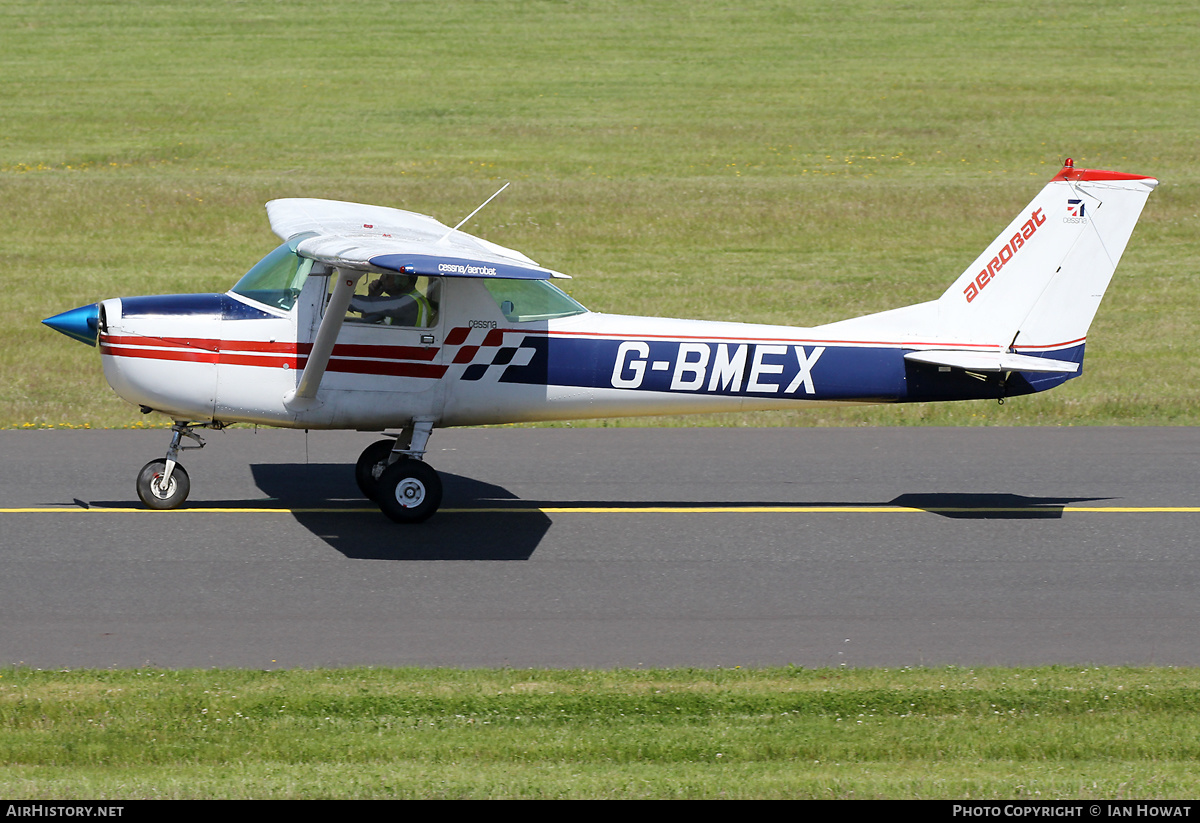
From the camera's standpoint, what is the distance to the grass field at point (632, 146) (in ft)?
66.7

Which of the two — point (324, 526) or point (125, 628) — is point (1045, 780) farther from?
point (324, 526)

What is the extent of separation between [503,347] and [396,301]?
875mm

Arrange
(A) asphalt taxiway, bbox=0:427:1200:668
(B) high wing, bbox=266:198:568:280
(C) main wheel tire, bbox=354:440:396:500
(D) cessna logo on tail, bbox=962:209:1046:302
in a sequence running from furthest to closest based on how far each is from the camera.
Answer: (C) main wheel tire, bbox=354:440:396:500 → (D) cessna logo on tail, bbox=962:209:1046:302 → (B) high wing, bbox=266:198:568:280 → (A) asphalt taxiway, bbox=0:427:1200:668

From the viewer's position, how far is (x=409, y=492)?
10.4 metres

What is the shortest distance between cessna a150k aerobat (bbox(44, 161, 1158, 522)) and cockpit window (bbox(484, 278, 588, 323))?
11mm

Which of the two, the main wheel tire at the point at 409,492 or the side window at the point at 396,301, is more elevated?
the side window at the point at 396,301

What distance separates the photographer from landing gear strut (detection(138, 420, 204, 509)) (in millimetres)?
10703

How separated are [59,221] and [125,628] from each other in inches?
697

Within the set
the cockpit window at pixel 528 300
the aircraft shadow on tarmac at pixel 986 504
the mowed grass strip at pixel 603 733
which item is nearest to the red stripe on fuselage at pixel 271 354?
the cockpit window at pixel 528 300

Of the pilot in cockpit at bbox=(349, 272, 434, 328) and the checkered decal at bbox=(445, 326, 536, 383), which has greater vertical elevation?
the pilot in cockpit at bbox=(349, 272, 434, 328)

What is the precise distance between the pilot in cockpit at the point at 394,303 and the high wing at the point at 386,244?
335 millimetres

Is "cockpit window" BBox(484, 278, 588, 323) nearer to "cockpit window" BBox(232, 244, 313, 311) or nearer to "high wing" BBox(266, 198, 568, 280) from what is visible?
"high wing" BBox(266, 198, 568, 280)

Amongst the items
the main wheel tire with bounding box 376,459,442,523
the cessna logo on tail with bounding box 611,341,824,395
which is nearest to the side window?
the main wheel tire with bounding box 376,459,442,523

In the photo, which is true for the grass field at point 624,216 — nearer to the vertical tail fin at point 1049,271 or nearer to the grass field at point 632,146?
the grass field at point 632,146
